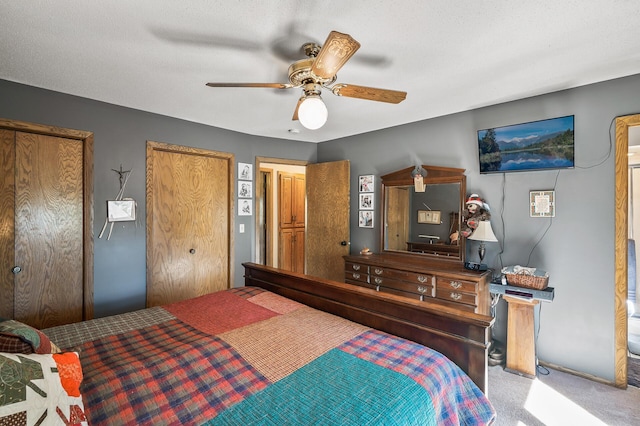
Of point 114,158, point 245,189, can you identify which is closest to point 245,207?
point 245,189

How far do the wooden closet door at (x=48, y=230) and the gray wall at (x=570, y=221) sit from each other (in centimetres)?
368

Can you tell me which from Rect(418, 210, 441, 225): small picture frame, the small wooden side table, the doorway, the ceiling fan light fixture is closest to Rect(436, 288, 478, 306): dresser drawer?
the small wooden side table

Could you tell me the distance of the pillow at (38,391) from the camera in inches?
27.9

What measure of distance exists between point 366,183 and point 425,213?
90 cm

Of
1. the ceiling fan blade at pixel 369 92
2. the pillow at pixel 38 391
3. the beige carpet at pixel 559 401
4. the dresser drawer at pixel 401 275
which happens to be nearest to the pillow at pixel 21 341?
the pillow at pixel 38 391

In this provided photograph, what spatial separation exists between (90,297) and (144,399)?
220 centimetres

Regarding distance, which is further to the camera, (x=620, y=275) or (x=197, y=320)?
(x=620, y=275)

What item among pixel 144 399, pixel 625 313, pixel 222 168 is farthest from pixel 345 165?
pixel 144 399

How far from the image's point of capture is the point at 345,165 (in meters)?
3.85

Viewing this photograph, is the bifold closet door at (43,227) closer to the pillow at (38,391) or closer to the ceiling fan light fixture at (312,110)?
the pillow at (38,391)

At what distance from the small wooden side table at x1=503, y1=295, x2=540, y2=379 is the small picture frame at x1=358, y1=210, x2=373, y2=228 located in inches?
67.2

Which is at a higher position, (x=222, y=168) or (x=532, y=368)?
(x=222, y=168)

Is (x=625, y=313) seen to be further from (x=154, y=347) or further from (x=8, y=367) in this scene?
(x=8, y=367)

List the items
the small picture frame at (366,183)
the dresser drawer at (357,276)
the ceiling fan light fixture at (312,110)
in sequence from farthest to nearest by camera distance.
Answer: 1. the small picture frame at (366,183)
2. the dresser drawer at (357,276)
3. the ceiling fan light fixture at (312,110)
